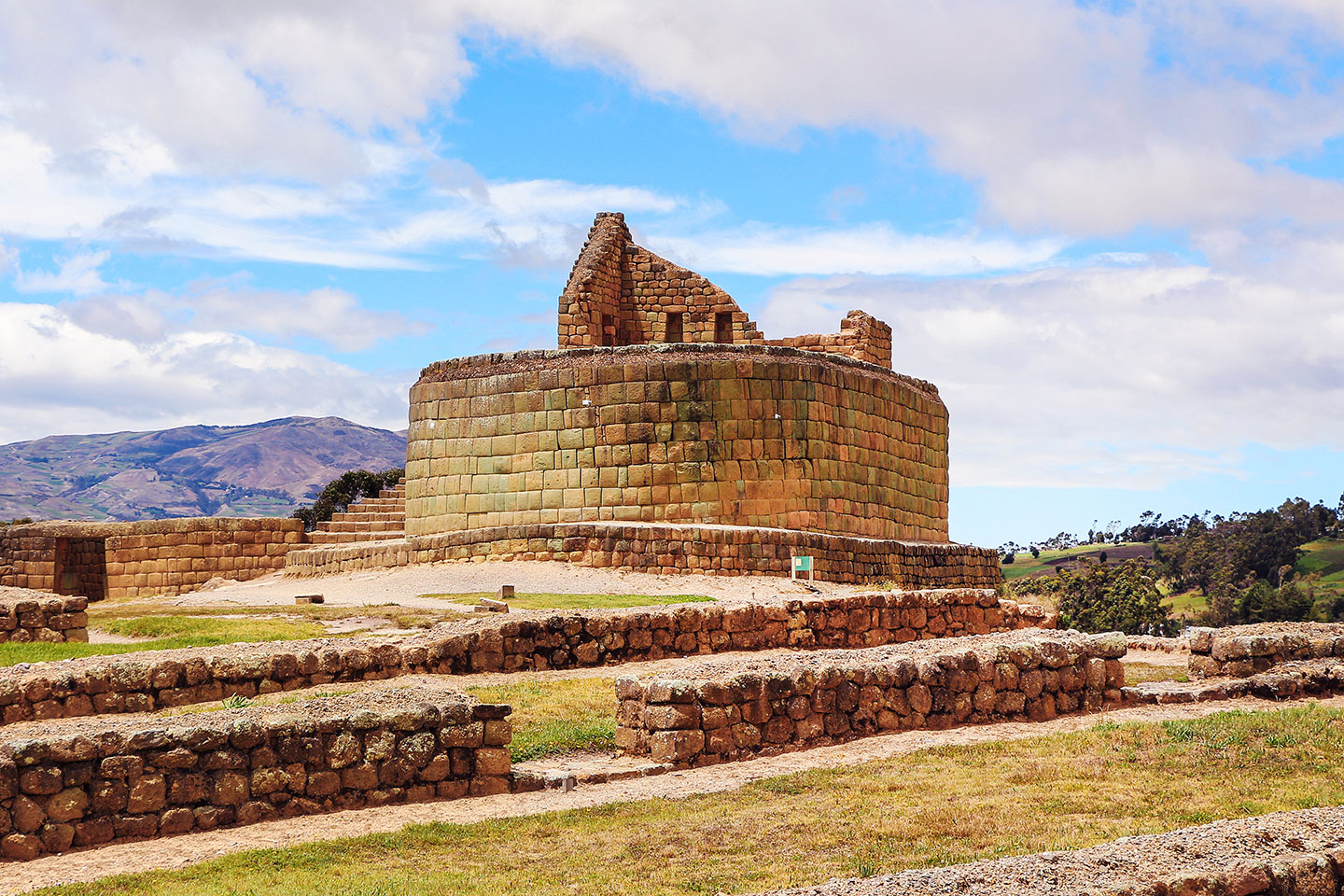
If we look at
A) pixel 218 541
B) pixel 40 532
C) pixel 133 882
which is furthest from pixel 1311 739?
pixel 40 532

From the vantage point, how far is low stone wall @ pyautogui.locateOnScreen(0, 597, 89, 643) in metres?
15.8

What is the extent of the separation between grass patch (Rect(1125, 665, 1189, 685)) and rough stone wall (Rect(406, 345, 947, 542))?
10.8 m

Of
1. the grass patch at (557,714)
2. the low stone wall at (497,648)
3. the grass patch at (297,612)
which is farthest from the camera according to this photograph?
the grass patch at (297,612)

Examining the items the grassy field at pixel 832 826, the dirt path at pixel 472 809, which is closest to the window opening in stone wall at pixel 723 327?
the dirt path at pixel 472 809

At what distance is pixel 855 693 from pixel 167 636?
376 inches

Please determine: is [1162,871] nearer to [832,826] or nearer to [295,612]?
[832,826]

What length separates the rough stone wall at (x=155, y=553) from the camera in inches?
1206

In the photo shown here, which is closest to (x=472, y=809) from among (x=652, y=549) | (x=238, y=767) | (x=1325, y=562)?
(x=238, y=767)

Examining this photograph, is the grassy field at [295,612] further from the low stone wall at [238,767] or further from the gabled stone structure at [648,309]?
the gabled stone structure at [648,309]

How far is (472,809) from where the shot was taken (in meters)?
8.80

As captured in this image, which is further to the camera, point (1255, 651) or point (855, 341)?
point (855, 341)

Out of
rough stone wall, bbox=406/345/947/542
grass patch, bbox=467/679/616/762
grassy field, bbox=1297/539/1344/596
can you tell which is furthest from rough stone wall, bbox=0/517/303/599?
grassy field, bbox=1297/539/1344/596

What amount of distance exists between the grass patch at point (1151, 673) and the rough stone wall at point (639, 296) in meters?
18.2

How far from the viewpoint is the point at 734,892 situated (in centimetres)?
Answer: 678
